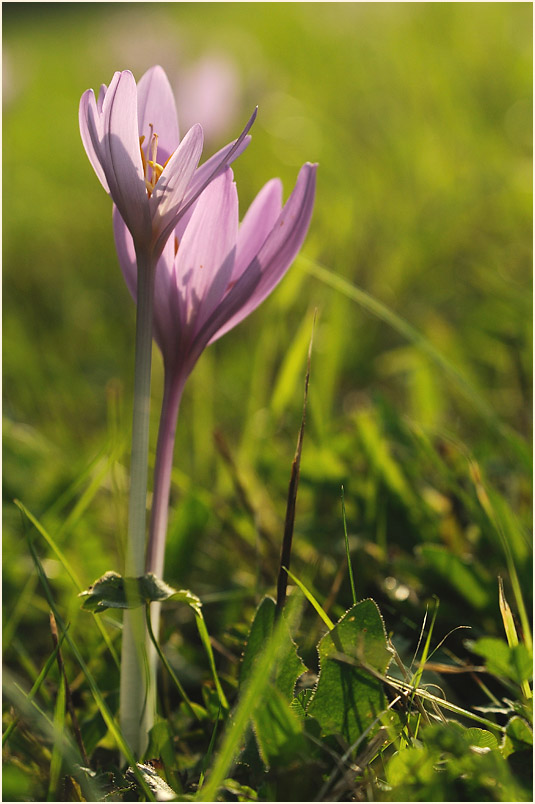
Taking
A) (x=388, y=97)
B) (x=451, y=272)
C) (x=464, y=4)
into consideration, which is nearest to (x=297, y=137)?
(x=388, y=97)

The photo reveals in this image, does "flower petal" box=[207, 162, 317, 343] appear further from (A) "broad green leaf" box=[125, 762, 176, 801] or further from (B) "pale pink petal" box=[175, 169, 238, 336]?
(A) "broad green leaf" box=[125, 762, 176, 801]

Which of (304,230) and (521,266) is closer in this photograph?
(304,230)

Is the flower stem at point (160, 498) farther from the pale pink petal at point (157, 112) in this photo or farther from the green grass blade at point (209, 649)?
the pale pink petal at point (157, 112)

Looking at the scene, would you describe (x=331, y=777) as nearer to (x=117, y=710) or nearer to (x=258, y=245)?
(x=117, y=710)

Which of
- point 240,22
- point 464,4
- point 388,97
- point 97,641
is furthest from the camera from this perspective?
point 240,22

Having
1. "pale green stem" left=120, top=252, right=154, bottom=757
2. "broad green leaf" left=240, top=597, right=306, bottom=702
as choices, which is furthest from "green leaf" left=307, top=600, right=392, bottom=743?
"pale green stem" left=120, top=252, right=154, bottom=757

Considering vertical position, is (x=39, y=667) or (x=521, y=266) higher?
(x=521, y=266)

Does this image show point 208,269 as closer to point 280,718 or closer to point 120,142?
point 120,142
